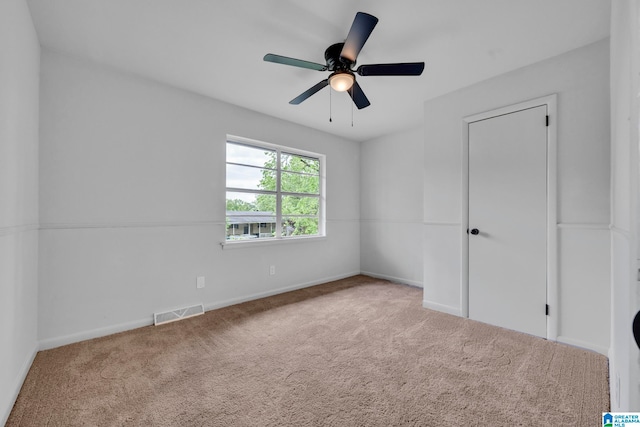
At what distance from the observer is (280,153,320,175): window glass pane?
4.06 m

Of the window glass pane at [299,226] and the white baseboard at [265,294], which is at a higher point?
the window glass pane at [299,226]

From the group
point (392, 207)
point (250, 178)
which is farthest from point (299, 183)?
point (392, 207)

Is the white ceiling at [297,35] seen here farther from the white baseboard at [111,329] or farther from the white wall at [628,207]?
the white baseboard at [111,329]

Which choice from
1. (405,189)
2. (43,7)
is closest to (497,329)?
(405,189)

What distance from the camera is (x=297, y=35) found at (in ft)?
6.82

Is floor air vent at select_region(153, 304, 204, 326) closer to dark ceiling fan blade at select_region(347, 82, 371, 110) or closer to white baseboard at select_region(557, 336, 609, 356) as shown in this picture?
Answer: dark ceiling fan blade at select_region(347, 82, 371, 110)

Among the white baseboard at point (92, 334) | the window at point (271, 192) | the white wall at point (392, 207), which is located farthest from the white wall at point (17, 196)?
the white wall at point (392, 207)

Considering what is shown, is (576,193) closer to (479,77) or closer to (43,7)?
(479,77)

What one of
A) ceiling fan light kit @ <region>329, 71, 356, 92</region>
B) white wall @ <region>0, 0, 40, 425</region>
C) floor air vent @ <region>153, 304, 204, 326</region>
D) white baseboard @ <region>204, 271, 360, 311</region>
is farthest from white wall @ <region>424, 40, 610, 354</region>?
white wall @ <region>0, 0, 40, 425</region>

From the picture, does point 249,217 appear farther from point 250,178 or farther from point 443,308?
point 443,308

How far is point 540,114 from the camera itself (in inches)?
95.6

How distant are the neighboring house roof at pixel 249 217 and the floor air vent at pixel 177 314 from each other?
3.51 ft

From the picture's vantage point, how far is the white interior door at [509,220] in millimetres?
2426

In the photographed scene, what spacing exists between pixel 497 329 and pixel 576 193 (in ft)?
4.59
